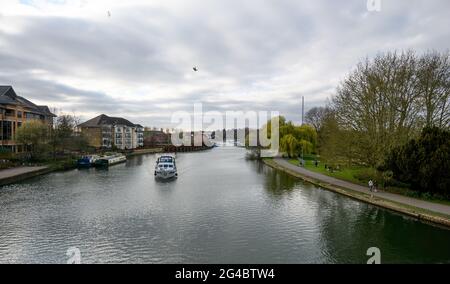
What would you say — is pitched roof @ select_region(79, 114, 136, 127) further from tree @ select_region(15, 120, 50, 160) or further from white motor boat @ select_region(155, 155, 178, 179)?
white motor boat @ select_region(155, 155, 178, 179)

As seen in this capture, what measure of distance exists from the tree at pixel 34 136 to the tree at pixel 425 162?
51430mm

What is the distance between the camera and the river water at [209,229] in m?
15.9

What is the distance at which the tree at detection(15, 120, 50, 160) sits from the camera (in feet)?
176

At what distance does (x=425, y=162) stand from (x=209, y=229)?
16956mm

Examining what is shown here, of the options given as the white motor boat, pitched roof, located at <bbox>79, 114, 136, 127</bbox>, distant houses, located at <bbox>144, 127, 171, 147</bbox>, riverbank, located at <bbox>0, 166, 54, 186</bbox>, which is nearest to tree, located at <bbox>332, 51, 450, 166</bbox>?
the white motor boat

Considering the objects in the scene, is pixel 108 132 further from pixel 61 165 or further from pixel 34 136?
pixel 61 165

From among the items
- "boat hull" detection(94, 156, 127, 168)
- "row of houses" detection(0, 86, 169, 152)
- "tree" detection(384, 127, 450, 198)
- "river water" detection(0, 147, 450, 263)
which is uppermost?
"row of houses" detection(0, 86, 169, 152)

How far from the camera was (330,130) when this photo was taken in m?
38.6

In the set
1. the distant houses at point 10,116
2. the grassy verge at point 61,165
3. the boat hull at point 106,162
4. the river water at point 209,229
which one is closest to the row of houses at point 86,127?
the distant houses at point 10,116

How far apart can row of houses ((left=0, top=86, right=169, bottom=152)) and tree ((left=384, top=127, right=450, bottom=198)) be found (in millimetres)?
55983
